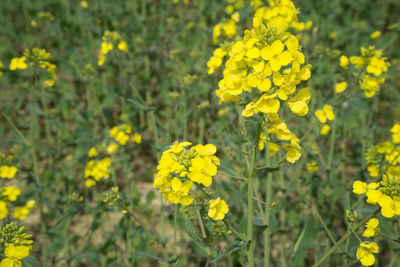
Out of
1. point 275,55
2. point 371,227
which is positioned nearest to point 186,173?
point 275,55

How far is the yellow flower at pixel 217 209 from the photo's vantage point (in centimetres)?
146

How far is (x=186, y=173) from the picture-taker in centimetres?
144

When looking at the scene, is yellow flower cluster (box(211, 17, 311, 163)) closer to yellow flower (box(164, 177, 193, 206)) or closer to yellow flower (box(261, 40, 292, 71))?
yellow flower (box(261, 40, 292, 71))

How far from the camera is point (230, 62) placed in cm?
155

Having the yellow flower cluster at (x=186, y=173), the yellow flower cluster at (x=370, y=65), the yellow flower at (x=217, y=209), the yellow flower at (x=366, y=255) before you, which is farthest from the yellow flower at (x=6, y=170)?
the yellow flower cluster at (x=370, y=65)

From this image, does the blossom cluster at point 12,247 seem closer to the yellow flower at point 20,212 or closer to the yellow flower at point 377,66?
the yellow flower at point 20,212

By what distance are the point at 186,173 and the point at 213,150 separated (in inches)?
6.7

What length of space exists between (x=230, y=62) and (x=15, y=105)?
4130 millimetres

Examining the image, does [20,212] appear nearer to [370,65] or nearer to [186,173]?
[186,173]

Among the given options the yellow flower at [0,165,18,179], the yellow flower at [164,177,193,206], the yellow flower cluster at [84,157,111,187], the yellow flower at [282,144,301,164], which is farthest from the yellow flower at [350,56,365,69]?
the yellow flower at [0,165,18,179]

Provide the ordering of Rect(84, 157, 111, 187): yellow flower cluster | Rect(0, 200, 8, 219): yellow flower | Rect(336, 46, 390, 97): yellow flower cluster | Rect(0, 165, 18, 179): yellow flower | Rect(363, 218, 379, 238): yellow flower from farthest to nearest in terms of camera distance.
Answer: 1. Rect(84, 157, 111, 187): yellow flower cluster
2. Rect(0, 165, 18, 179): yellow flower
3. Rect(336, 46, 390, 97): yellow flower cluster
4. Rect(0, 200, 8, 219): yellow flower
5. Rect(363, 218, 379, 238): yellow flower

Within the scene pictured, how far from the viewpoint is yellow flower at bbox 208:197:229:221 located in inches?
57.3

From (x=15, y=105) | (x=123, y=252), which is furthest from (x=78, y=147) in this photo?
(x=15, y=105)

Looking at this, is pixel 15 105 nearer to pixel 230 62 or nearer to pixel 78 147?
pixel 78 147
